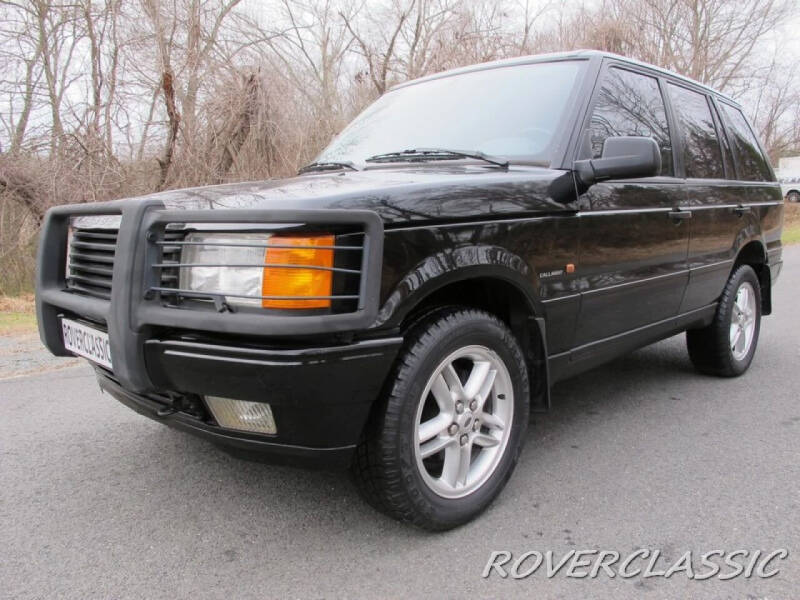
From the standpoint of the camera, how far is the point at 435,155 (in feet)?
9.56

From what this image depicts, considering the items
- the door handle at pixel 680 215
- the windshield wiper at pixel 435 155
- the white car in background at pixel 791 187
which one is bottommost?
the door handle at pixel 680 215

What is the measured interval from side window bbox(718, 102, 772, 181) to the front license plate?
418 centimetres

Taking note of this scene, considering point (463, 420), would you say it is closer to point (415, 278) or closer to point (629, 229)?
point (415, 278)

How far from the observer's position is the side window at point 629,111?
3.09 m

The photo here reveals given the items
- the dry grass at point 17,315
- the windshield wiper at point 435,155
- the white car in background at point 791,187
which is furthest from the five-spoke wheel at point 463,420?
the white car in background at point 791,187

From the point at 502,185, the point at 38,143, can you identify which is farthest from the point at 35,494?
the point at 38,143

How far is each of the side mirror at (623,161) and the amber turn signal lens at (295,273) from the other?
1398 mm

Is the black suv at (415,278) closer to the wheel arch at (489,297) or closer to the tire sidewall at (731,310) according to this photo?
the wheel arch at (489,297)

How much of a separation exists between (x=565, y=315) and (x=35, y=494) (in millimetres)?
2462

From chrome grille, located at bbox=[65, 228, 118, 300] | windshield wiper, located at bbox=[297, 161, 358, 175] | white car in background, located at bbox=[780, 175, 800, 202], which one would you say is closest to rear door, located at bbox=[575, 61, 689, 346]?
windshield wiper, located at bbox=[297, 161, 358, 175]

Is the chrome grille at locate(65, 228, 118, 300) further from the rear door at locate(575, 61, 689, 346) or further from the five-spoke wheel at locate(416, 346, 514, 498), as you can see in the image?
the rear door at locate(575, 61, 689, 346)

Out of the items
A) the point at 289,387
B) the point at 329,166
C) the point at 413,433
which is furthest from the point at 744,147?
the point at 289,387

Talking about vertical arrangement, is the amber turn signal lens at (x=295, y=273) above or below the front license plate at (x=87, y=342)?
above

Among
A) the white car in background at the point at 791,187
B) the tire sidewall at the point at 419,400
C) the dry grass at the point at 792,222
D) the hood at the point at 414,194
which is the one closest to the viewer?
the hood at the point at 414,194
